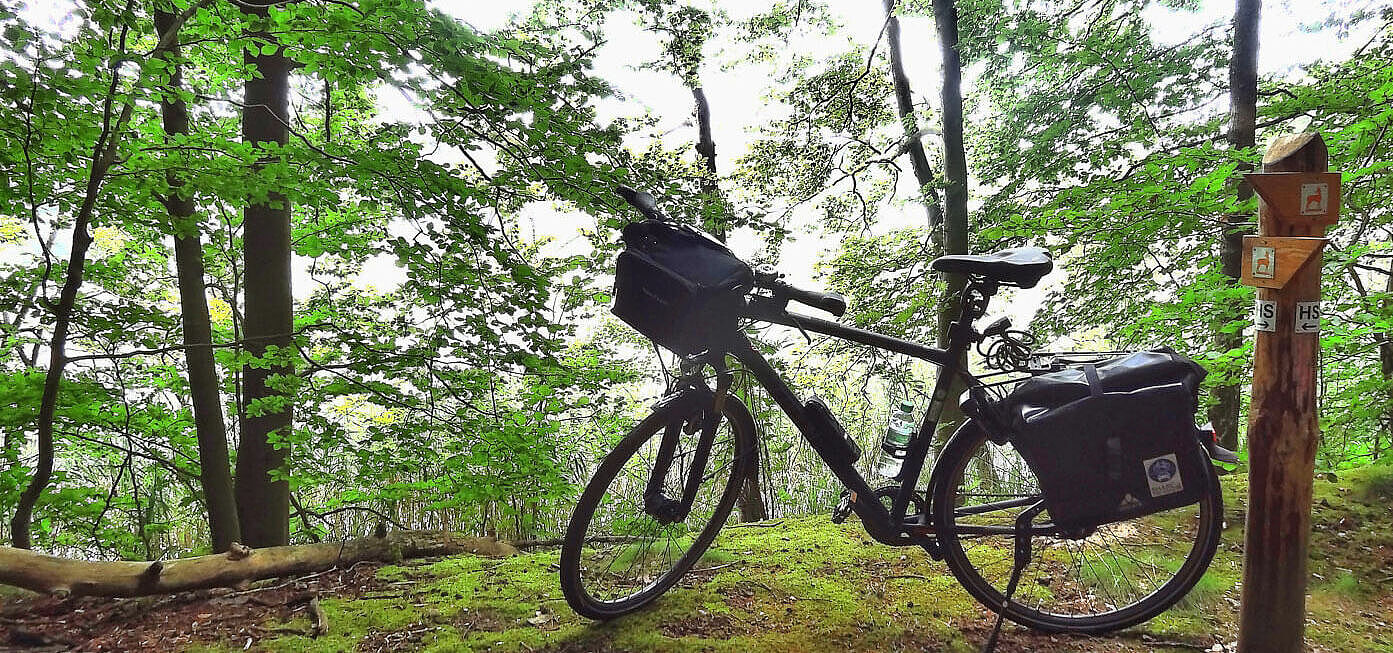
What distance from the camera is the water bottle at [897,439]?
2287mm

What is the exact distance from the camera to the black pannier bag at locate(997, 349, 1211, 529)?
1852 millimetres

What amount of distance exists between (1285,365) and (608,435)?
11.3 feet

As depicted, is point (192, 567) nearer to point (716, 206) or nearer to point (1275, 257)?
point (716, 206)

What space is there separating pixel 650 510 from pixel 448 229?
1.60m

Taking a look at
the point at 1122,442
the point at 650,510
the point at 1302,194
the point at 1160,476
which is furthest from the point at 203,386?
the point at 1302,194

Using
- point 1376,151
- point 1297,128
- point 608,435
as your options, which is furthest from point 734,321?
point 1297,128

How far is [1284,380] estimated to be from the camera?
5.74 feet

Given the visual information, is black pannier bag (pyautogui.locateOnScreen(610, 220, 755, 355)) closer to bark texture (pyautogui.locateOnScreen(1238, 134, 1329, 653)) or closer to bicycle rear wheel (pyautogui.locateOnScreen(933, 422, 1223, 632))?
bicycle rear wheel (pyautogui.locateOnScreen(933, 422, 1223, 632))

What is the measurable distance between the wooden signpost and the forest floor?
16.6 inches

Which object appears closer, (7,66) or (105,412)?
(7,66)

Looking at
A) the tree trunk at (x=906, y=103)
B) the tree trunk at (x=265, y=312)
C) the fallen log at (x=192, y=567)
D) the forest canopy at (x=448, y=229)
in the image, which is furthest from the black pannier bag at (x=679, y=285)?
the tree trunk at (x=906, y=103)

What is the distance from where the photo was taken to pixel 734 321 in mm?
2027

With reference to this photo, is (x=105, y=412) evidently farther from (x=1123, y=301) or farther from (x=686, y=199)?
(x=1123, y=301)

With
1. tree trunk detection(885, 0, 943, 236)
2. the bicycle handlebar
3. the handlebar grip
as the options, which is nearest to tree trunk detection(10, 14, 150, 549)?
the bicycle handlebar
